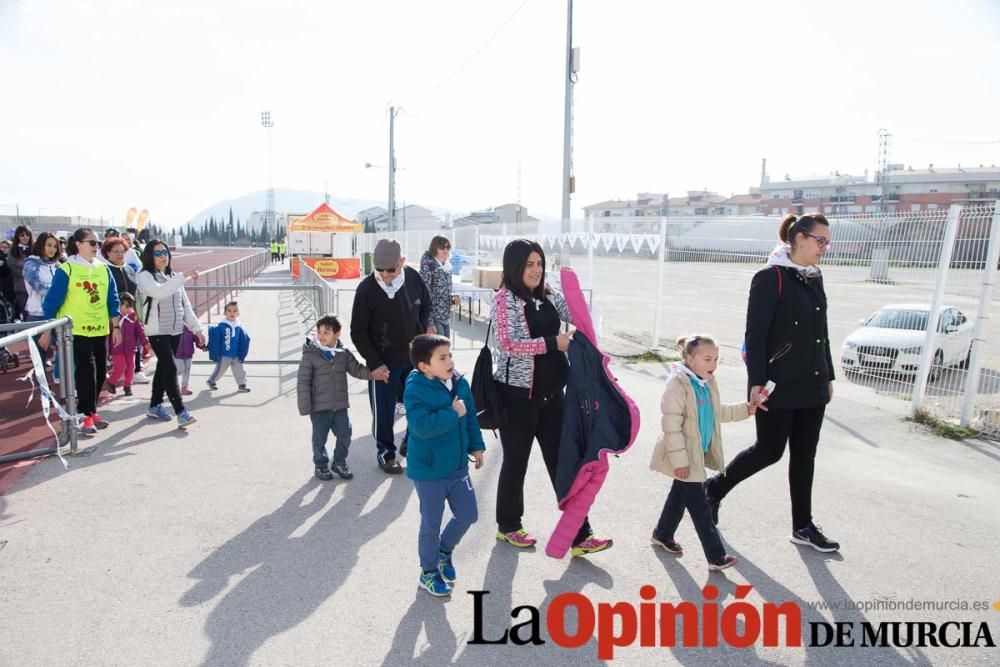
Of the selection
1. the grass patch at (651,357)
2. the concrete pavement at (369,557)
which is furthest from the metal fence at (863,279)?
the concrete pavement at (369,557)

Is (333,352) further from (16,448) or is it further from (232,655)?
(16,448)

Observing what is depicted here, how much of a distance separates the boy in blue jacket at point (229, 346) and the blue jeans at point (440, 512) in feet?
17.1

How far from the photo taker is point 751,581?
12.2 feet

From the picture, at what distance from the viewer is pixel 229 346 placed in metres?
7.93

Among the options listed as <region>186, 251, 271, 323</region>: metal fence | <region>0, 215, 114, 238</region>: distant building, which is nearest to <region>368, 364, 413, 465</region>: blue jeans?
<region>186, 251, 271, 323</region>: metal fence

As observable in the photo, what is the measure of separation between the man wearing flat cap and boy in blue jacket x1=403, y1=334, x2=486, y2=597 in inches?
65.7

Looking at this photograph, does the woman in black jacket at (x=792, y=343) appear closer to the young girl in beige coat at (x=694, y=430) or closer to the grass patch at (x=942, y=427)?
the young girl in beige coat at (x=694, y=430)

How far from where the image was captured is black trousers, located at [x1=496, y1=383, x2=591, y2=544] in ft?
12.8

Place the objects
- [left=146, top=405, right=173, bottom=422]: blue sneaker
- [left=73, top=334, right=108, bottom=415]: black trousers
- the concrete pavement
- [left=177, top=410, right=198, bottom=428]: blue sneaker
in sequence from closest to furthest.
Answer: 1. the concrete pavement
2. [left=73, top=334, right=108, bottom=415]: black trousers
3. [left=177, top=410, right=198, bottom=428]: blue sneaker
4. [left=146, top=405, right=173, bottom=422]: blue sneaker

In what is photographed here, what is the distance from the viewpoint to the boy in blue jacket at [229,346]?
791 cm

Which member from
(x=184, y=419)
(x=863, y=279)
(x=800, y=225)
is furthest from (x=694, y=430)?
(x=863, y=279)

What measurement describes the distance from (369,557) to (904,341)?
7.31m

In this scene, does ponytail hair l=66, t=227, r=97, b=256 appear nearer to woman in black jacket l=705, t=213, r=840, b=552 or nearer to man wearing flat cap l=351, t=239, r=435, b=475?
man wearing flat cap l=351, t=239, r=435, b=475

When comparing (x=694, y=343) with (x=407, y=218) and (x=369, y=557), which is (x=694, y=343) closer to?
(x=369, y=557)
